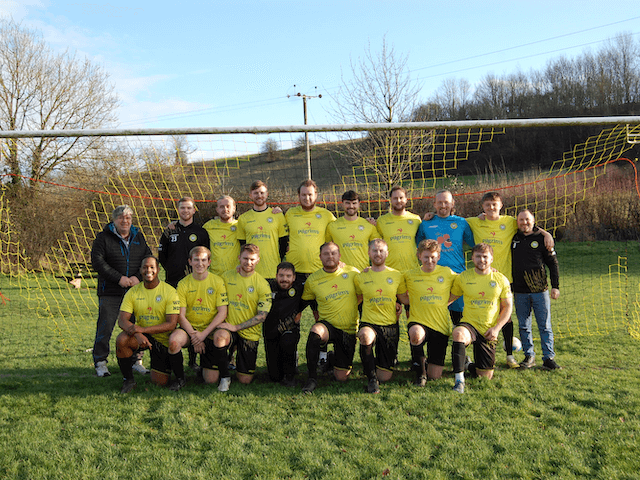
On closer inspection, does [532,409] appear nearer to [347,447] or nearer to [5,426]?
[347,447]

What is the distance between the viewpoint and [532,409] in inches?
141

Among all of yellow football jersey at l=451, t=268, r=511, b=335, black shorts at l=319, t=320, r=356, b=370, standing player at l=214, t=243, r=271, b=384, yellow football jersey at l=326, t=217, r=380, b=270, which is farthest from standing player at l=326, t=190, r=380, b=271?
yellow football jersey at l=451, t=268, r=511, b=335

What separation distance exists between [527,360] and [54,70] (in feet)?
71.3

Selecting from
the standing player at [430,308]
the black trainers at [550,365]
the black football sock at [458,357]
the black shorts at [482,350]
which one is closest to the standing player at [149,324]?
the standing player at [430,308]

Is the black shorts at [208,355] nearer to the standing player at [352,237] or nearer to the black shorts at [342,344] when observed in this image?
the black shorts at [342,344]

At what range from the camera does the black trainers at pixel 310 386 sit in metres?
4.03

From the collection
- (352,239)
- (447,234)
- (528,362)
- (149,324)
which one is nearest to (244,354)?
(149,324)

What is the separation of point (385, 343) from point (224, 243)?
1996mm

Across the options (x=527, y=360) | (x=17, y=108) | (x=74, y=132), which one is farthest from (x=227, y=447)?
(x=17, y=108)

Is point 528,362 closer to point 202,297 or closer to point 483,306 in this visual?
point 483,306

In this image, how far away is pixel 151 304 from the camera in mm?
4172

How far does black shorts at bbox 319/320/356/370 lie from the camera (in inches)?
167

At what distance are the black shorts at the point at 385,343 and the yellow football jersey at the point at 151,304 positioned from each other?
180 centimetres

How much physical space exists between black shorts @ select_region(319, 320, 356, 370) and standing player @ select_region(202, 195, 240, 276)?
1.29 metres
